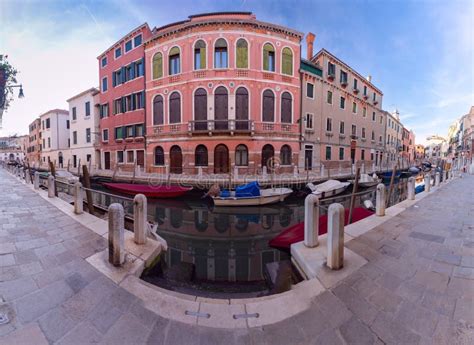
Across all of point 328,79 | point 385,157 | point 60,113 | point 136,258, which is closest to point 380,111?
point 385,157

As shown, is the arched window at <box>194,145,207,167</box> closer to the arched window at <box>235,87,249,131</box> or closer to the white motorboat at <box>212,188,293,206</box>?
the arched window at <box>235,87,249,131</box>

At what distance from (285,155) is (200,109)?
7441 millimetres

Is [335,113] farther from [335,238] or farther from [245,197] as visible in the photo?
[335,238]

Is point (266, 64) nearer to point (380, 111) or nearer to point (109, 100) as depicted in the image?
point (109, 100)

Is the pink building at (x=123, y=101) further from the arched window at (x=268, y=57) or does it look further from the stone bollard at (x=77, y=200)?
the stone bollard at (x=77, y=200)

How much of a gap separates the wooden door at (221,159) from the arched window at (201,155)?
0.87m

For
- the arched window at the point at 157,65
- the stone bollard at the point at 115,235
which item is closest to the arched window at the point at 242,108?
the arched window at the point at 157,65

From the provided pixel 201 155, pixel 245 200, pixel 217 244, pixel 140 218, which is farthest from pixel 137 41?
pixel 140 218

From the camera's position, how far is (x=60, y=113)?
3338cm

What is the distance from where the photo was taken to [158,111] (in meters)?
17.8

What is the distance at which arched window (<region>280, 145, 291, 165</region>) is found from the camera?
1708 cm

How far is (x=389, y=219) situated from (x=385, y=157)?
3400 cm

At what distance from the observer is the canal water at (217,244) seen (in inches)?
168

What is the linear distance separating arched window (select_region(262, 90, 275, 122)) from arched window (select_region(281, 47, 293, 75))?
2164 mm
